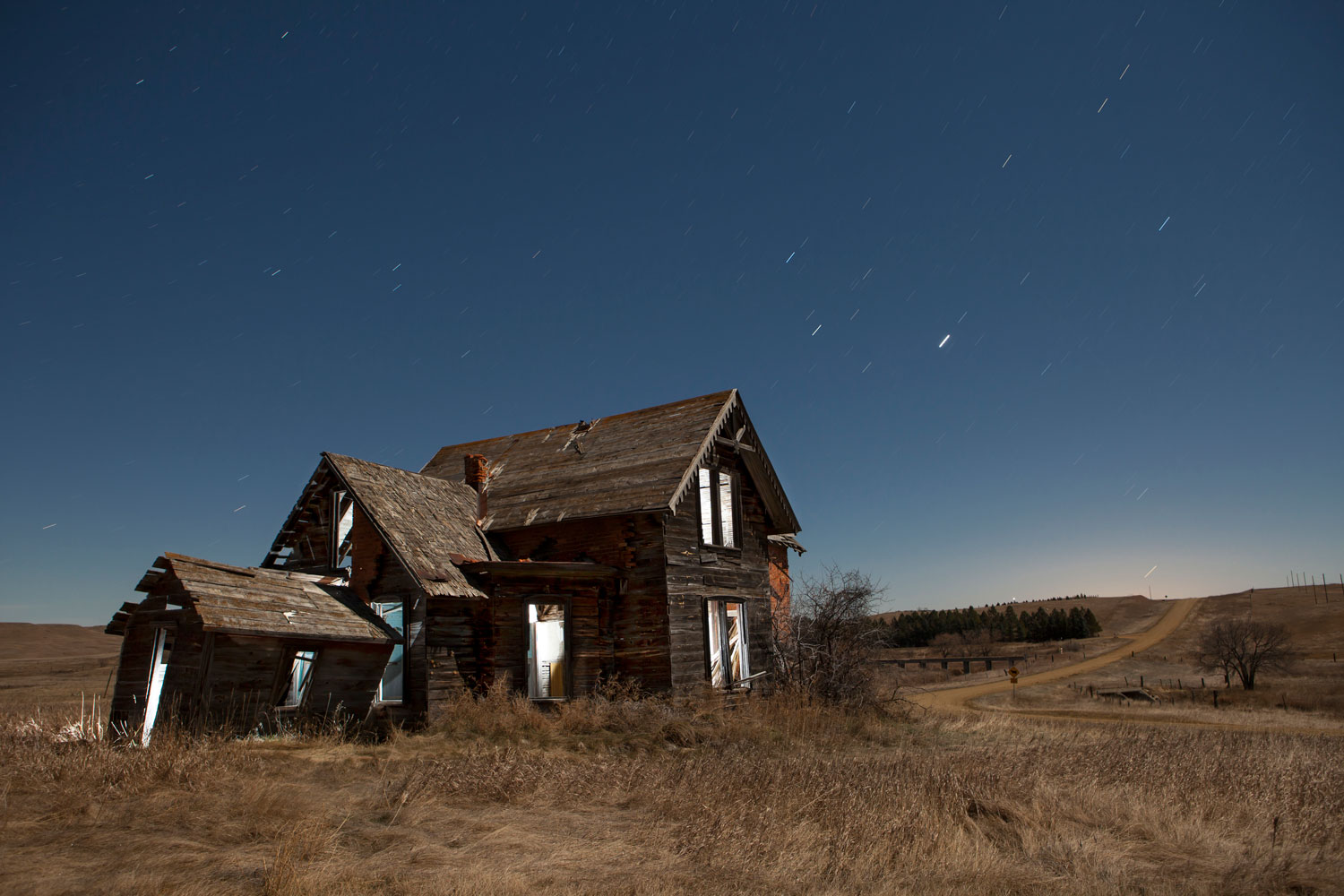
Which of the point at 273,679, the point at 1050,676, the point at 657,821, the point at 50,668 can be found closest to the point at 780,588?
the point at 273,679

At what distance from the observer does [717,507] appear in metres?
19.5

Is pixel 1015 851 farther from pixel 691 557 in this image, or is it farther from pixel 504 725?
pixel 691 557

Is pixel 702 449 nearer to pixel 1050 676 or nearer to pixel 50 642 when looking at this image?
pixel 1050 676

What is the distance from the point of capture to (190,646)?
508 inches

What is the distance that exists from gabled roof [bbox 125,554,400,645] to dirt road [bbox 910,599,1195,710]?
1855cm

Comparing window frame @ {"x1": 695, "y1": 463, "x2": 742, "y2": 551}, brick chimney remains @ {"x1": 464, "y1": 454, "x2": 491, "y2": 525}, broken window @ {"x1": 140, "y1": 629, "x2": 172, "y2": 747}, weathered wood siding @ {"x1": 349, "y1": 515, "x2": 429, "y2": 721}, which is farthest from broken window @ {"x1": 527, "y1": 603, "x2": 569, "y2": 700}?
broken window @ {"x1": 140, "y1": 629, "x2": 172, "y2": 747}

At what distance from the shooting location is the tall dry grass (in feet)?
20.3

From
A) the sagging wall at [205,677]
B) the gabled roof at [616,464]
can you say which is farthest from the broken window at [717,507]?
the sagging wall at [205,677]

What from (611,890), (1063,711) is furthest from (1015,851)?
(1063,711)

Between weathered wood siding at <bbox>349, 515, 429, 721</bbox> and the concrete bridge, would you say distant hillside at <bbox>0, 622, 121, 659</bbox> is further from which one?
weathered wood siding at <bbox>349, 515, 429, 721</bbox>

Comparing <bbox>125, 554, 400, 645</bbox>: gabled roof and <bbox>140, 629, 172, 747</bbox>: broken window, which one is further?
<bbox>140, 629, 172, 747</bbox>: broken window

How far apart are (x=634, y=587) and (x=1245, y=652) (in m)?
34.9

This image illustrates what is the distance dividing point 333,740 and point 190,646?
264cm

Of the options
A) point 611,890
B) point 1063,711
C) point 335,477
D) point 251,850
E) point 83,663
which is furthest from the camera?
point 83,663
